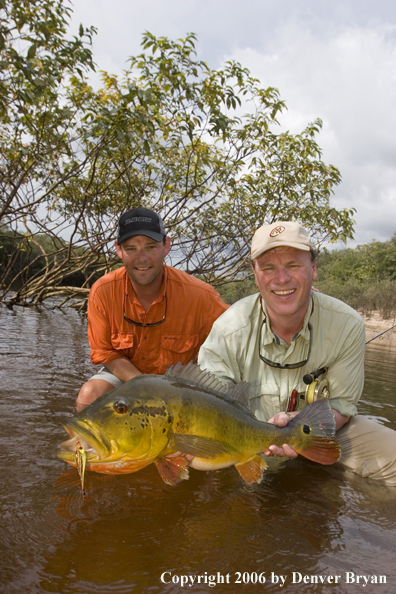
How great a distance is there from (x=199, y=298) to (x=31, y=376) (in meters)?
3.21

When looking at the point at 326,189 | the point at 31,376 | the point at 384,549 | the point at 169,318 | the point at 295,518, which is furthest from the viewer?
the point at 326,189

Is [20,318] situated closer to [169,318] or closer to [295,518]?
[169,318]

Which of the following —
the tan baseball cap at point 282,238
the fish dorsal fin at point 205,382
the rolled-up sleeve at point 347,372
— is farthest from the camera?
the rolled-up sleeve at point 347,372

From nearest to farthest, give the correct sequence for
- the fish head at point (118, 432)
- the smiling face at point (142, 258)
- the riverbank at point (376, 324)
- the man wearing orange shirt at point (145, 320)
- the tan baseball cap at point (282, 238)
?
the fish head at point (118, 432) < the tan baseball cap at point (282, 238) < the smiling face at point (142, 258) < the man wearing orange shirt at point (145, 320) < the riverbank at point (376, 324)

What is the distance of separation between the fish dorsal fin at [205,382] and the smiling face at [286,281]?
2.31 ft

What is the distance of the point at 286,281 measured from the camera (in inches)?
133

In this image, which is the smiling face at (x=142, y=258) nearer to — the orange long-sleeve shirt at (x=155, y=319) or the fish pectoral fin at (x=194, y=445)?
the orange long-sleeve shirt at (x=155, y=319)

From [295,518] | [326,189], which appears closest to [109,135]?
[326,189]

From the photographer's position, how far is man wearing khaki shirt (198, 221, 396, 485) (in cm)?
350

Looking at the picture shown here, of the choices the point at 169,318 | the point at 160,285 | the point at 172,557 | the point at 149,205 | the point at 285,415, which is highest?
the point at 149,205

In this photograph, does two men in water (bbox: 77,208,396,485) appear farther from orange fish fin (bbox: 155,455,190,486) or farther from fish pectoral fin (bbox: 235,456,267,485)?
orange fish fin (bbox: 155,455,190,486)

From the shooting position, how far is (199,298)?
466 cm

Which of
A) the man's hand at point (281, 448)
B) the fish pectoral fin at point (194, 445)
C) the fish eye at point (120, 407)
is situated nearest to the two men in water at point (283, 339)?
the man's hand at point (281, 448)

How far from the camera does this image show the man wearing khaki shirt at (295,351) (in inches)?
138
